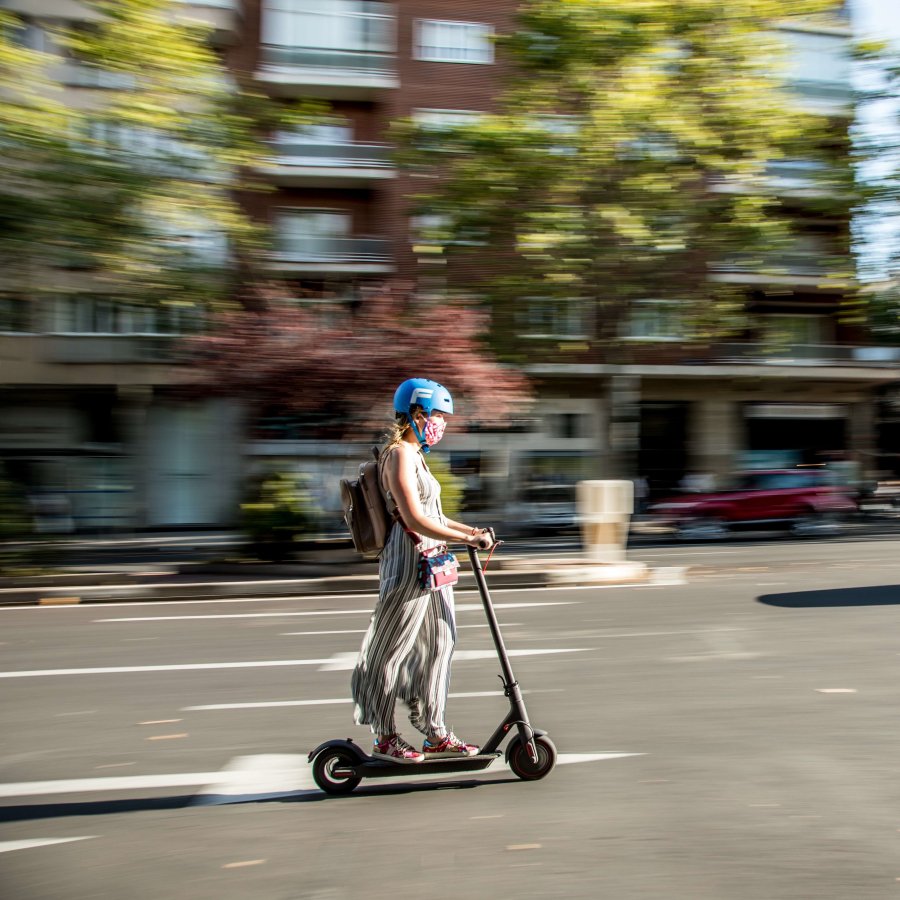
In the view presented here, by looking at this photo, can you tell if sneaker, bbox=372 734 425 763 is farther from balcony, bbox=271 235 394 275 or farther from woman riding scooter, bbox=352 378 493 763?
balcony, bbox=271 235 394 275

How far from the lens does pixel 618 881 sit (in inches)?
138

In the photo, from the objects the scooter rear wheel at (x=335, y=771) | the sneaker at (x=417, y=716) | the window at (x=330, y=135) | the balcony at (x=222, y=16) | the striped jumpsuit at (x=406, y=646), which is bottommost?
the scooter rear wheel at (x=335, y=771)

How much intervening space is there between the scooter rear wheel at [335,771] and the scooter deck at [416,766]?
0.14 feet

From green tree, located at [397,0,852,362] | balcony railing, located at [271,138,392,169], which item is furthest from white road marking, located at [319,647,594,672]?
balcony railing, located at [271,138,392,169]

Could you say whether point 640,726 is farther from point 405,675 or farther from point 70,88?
point 70,88

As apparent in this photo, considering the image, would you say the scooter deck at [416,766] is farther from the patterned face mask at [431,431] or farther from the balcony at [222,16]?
the balcony at [222,16]

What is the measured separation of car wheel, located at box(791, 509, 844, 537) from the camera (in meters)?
21.7

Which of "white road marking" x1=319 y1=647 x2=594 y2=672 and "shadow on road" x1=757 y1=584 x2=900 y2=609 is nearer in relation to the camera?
"white road marking" x1=319 y1=647 x2=594 y2=672

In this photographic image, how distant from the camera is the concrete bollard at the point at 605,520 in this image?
14000 mm

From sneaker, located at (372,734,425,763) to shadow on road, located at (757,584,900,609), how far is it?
6.36 meters

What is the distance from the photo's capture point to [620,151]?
18891 mm

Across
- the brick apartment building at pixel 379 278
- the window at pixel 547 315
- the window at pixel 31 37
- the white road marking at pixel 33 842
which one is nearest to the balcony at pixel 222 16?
the brick apartment building at pixel 379 278

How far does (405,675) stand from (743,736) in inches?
75.0

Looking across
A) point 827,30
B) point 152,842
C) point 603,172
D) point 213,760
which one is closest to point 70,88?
point 603,172
